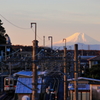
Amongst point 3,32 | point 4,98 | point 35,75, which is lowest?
point 4,98

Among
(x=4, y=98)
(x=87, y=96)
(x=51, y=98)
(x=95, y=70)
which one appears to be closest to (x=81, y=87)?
(x=87, y=96)

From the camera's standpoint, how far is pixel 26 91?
68.8 feet

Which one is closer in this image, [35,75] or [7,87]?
[35,75]

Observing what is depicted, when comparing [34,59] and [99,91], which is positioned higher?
[34,59]

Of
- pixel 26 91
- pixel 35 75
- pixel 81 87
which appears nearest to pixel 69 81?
pixel 81 87

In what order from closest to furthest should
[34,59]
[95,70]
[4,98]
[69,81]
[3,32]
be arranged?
[34,59] < [69,81] < [4,98] < [95,70] < [3,32]

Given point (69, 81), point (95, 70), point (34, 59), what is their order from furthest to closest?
point (95, 70)
point (69, 81)
point (34, 59)

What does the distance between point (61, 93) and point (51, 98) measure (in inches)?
143

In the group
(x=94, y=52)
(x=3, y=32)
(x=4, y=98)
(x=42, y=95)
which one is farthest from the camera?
(x=94, y=52)

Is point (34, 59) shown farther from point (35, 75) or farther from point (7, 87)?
point (7, 87)

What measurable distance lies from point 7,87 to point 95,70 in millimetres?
12379

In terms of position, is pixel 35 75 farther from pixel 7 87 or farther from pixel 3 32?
pixel 3 32

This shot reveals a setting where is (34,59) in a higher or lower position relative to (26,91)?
higher

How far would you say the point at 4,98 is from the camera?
25.6 m
